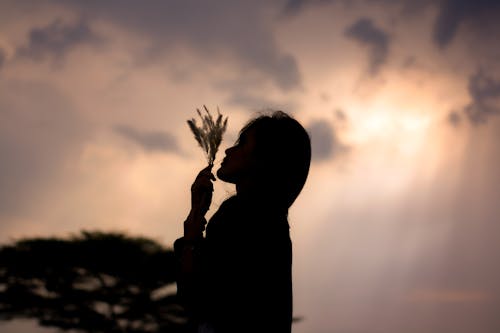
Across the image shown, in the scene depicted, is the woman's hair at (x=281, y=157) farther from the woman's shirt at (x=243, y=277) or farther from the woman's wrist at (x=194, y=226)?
the woman's wrist at (x=194, y=226)

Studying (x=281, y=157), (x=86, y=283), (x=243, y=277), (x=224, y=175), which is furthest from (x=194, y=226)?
(x=86, y=283)

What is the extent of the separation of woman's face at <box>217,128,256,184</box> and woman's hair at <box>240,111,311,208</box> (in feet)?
0.10

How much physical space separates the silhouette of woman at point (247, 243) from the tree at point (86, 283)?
734 inches

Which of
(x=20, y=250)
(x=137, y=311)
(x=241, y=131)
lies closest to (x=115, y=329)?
(x=137, y=311)

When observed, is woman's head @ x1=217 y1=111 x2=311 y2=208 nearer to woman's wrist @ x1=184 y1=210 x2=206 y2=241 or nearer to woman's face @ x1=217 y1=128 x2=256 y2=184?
woman's face @ x1=217 y1=128 x2=256 y2=184

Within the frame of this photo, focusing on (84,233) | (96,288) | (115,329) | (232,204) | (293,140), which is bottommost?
(232,204)

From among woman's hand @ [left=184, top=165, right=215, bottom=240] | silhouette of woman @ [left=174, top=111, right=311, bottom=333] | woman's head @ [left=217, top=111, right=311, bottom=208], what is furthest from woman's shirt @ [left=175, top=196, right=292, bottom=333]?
woman's head @ [left=217, top=111, right=311, bottom=208]

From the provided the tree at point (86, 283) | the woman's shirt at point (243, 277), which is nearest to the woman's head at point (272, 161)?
the woman's shirt at point (243, 277)

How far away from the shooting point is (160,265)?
72.5ft

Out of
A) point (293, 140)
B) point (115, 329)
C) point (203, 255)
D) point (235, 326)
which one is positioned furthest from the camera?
point (115, 329)

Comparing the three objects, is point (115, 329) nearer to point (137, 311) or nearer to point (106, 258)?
point (137, 311)

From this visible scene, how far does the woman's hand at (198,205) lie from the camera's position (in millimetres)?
2961

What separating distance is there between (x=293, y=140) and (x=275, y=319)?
3.01ft

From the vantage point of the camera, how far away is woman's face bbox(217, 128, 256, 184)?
3074 millimetres
